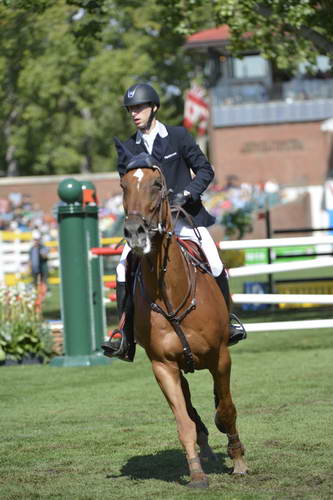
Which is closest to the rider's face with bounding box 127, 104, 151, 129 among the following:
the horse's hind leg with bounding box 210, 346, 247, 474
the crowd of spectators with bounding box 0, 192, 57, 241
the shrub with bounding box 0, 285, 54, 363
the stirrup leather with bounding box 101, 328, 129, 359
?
the stirrup leather with bounding box 101, 328, 129, 359

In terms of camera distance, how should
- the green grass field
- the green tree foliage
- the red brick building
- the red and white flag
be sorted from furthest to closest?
the red brick building < the red and white flag < the green tree foliage < the green grass field

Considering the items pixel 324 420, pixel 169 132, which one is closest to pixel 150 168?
pixel 169 132

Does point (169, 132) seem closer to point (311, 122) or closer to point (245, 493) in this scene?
point (245, 493)

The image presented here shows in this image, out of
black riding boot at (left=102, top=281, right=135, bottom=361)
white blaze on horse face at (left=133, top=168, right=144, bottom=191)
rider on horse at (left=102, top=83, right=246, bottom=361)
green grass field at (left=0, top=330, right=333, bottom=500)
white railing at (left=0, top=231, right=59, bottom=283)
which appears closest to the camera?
white blaze on horse face at (left=133, top=168, right=144, bottom=191)

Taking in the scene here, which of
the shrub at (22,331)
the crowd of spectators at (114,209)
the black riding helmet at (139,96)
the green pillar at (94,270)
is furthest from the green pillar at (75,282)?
the crowd of spectators at (114,209)

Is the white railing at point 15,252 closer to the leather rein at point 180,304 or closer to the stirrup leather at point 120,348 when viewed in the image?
the stirrup leather at point 120,348

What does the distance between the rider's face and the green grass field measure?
2549mm

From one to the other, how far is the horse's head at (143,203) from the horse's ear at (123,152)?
263mm

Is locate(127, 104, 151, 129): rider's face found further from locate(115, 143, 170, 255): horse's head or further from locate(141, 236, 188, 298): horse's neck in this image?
locate(141, 236, 188, 298): horse's neck

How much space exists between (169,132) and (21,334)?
7.29m

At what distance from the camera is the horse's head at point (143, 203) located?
647 cm

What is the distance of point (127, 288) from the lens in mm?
7664

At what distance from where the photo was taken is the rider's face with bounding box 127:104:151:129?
759 centimetres

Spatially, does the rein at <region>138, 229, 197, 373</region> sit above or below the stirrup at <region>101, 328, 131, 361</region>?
above
